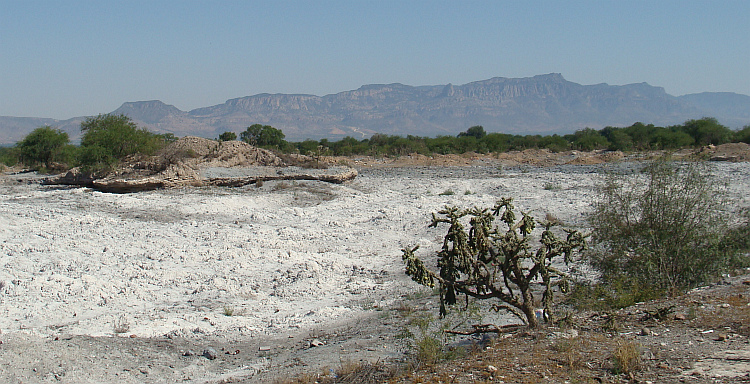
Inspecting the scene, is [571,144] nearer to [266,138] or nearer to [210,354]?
[266,138]

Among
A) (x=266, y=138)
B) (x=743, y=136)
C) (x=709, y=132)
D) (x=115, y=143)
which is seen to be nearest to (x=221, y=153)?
(x=115, y=143)

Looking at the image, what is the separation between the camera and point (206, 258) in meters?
9.95

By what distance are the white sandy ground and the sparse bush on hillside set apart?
240 cm

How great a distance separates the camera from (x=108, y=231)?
11070 millimetres

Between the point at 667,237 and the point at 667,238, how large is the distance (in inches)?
0.5

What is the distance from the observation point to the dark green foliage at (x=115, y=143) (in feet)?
59.9

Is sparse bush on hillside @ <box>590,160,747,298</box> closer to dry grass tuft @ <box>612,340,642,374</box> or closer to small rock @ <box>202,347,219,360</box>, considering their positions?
dry grass tuft @ <box>612,340,642,374</box>

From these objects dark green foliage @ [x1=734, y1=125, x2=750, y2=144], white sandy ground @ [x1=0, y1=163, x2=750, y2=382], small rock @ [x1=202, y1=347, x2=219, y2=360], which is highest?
dark green foliage @ [x1=734, y1=125, x2=750, y2=144]

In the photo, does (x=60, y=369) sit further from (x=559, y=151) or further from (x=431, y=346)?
(x=559, y=151)

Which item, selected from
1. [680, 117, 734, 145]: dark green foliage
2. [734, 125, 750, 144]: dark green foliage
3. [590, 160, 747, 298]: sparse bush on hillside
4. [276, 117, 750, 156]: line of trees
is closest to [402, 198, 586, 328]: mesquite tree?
Answer: [590, 160, 747, 298]: sparse bush on hillside

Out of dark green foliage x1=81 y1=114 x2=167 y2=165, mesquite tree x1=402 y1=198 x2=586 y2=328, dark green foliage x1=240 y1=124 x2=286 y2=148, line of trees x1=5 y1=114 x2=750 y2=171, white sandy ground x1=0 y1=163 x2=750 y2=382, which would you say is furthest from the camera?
dark green foliage x1=240 y1=124 x2=286 y2=148

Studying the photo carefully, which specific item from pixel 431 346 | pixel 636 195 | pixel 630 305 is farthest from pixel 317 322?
pixel 636 195

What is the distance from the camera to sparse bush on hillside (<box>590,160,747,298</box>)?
7.01 m

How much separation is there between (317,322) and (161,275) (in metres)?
3.10
